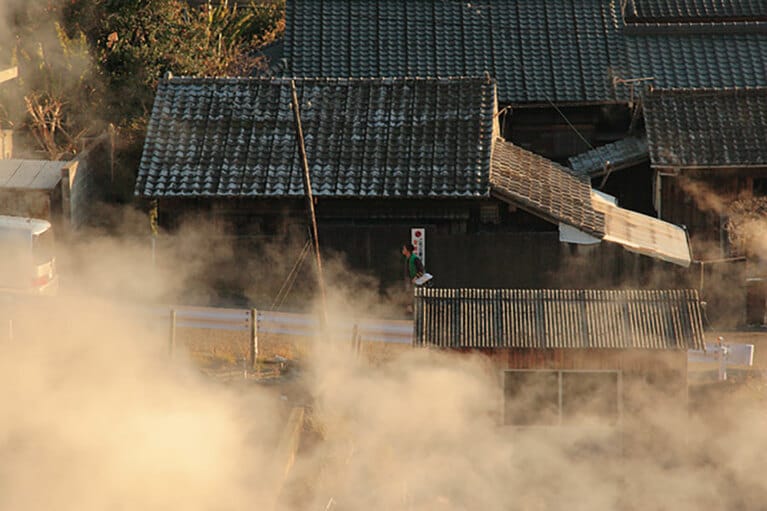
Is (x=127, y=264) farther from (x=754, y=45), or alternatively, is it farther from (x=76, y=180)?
(x=754, y=45)

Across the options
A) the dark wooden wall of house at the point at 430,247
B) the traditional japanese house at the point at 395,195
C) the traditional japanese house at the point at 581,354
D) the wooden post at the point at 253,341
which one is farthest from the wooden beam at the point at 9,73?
the traditional japanese house at the point at 581,354

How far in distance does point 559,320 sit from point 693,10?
12.1 metres

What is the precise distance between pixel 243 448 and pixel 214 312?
11.2 ft

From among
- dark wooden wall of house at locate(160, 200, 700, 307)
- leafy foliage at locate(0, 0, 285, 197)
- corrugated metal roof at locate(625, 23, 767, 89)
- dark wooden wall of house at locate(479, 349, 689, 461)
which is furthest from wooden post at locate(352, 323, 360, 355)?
corrugated metal roof at locate(625, 23, 767, 89)

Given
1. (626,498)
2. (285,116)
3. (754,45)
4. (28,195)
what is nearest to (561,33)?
(754,45)

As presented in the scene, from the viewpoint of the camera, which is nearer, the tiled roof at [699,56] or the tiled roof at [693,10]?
the tiled roof at [699,56]

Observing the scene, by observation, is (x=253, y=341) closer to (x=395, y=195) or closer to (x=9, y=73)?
(x=395, y=195)

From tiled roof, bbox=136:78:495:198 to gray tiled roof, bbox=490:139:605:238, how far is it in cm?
42

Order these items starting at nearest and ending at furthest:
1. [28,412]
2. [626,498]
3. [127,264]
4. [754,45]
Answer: [626,498], [28,412], [127,264], [754,45]

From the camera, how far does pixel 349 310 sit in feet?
59.8

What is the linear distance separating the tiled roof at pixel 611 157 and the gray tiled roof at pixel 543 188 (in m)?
1.04

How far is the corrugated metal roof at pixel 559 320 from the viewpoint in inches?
566

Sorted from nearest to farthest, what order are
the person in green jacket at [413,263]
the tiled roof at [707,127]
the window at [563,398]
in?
A: the window at [563,398] → the person in green jacket at [413,263] → the tiled roof at [707,127]

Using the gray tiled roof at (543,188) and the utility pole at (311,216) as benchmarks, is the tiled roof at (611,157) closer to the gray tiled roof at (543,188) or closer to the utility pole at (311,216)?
the gray tiled roof at (543,188)
